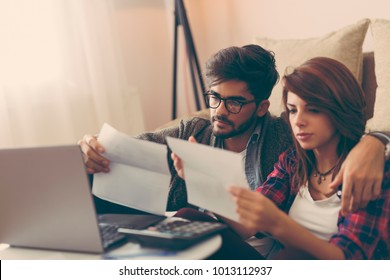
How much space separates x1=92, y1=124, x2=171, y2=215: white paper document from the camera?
975mm

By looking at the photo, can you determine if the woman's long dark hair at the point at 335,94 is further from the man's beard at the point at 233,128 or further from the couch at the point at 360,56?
the couch at the point at 360,56

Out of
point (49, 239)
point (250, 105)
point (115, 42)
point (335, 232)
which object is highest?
point (115, 42)

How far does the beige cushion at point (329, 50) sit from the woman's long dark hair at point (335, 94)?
2.27 ft

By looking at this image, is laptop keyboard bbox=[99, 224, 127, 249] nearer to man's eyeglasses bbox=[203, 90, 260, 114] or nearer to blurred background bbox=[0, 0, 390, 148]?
man's eyeglasses bbox=[203, 90, 260, 114]

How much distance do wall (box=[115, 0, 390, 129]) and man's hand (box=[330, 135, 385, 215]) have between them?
4.36 feet

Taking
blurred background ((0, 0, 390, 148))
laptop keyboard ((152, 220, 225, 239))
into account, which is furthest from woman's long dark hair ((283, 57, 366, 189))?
blurred background ((0, 0, 390, 148))

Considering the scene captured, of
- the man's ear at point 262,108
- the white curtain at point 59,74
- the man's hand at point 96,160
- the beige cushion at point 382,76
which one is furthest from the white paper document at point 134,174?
the white curtain at point 59,74

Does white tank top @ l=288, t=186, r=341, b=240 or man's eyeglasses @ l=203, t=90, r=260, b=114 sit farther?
man's eyeglasses @ l=203, t=90, r=260, b=114

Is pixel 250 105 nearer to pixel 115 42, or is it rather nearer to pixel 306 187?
pixel 306 187

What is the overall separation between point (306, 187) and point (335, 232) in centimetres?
13

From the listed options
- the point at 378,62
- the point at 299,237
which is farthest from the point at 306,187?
the point at 378,62

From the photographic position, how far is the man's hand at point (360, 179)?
960 millimetres
